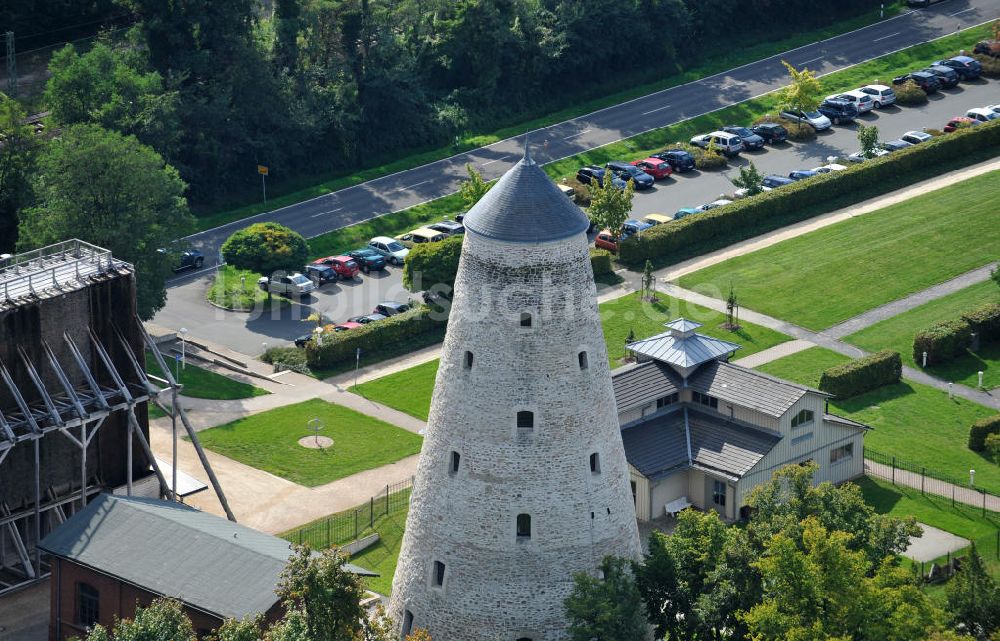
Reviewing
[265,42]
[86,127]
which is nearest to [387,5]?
[265,42]

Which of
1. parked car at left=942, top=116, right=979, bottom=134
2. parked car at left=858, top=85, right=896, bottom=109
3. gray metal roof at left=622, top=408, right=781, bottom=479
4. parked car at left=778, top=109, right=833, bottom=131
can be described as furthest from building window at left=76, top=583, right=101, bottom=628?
parked car at left=858, top=85, right=896, bottom=109

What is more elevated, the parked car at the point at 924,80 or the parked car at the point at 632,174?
the parked car at the point at 924,80

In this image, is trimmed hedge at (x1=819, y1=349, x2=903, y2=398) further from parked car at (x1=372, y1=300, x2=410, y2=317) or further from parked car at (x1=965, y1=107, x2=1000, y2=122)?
parked car at (x1=965, y1=107, x2=1000, y2=122)

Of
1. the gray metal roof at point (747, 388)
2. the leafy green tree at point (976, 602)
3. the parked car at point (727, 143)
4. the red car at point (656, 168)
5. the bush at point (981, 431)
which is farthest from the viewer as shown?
the parked car at point (727, 143)

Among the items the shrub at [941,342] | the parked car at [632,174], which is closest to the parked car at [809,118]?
the parked car at [632,174]

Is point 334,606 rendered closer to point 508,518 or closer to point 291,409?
point 508,518

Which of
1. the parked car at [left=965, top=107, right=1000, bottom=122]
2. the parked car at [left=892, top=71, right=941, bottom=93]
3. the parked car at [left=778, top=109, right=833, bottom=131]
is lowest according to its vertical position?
the parked car at [left=778, top=109, right=833, bottom=131]

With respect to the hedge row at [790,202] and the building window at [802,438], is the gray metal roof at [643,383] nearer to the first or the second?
the building window at [802,438]

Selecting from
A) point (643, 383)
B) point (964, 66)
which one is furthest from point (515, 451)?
point (964, 66)
